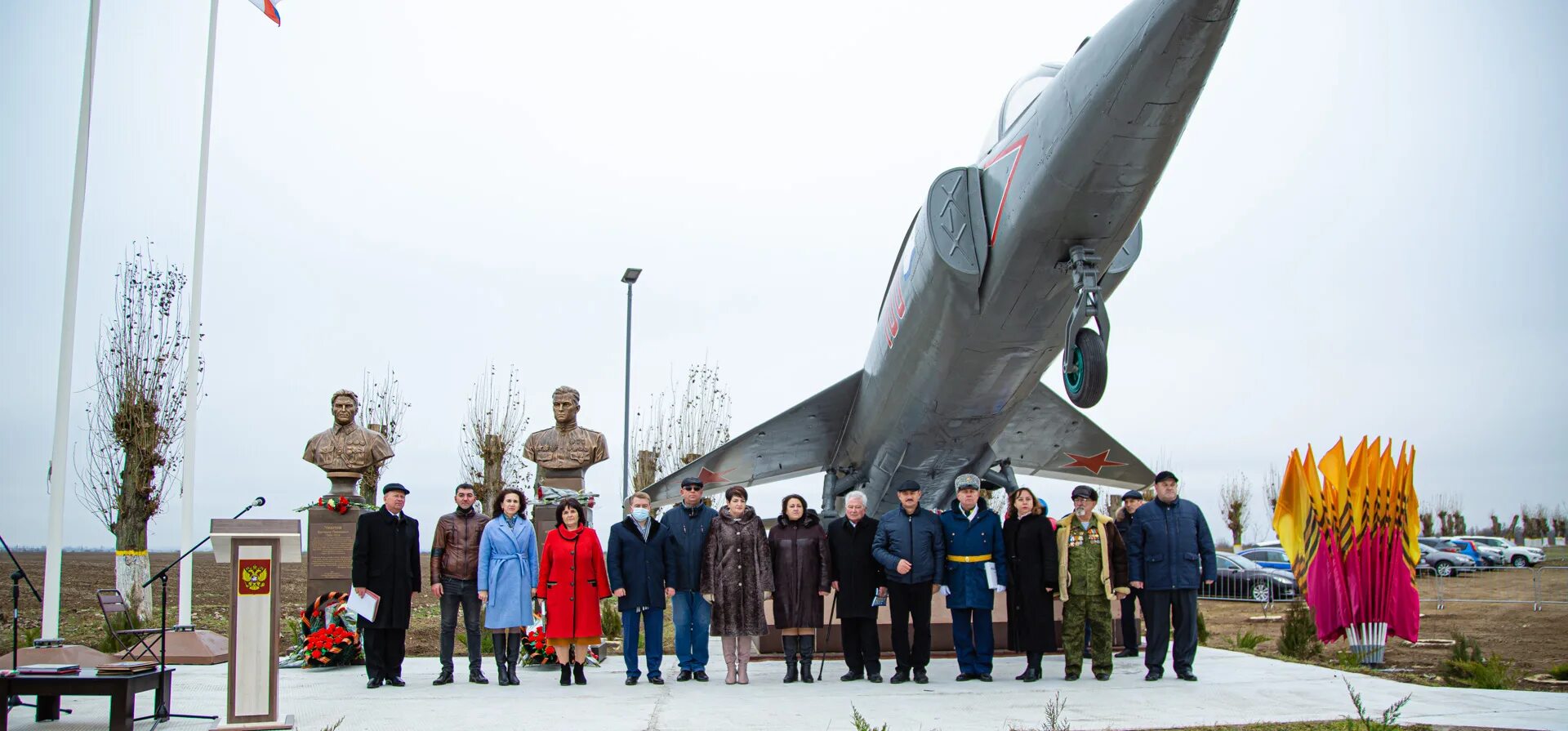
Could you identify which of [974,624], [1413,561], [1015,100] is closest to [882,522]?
[974,624]

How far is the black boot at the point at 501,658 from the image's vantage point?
7438mm

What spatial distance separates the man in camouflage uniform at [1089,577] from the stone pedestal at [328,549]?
6545mm


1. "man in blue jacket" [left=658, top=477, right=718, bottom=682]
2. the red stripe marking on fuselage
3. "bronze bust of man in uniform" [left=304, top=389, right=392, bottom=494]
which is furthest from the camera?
"bronze bust of man in uniform" [left=304, top=389, right=392, bottom=494]

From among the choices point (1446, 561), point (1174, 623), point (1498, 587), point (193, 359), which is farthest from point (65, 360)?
point (1446, 561)

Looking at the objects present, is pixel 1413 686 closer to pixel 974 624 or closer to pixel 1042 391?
pixel 974 624

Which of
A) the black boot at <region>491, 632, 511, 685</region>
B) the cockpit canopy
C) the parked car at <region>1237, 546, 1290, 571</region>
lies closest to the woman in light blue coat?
the black boot at <region>491, 632, 511, 685</region>

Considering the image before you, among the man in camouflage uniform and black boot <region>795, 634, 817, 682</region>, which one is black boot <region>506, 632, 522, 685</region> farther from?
the man in camouflage uniform

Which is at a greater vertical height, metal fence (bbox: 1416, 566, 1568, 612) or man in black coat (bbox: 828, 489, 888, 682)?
man in black coat (bbox: 828, 489, 888, 682)

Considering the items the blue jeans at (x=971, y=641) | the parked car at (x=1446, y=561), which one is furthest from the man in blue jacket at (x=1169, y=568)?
the parked car at (x=1446, y=561)

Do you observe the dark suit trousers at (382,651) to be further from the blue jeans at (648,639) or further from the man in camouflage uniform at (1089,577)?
the man in camouflage uniform at (1089,577)

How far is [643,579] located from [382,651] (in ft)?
6.30

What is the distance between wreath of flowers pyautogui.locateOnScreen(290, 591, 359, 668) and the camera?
8.64 metres

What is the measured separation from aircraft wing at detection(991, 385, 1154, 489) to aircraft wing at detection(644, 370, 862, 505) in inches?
72.1

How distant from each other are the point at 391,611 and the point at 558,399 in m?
3.85
